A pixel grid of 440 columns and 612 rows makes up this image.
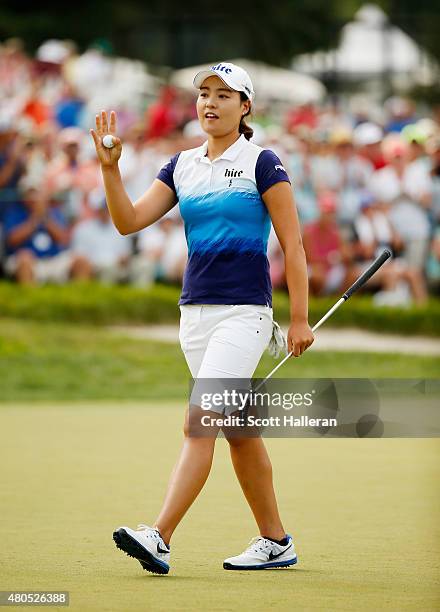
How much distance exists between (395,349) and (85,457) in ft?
23.9

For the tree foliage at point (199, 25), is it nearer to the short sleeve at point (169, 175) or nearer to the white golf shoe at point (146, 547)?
the short sleeve at point (169, 175)

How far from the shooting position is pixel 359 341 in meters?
16.7

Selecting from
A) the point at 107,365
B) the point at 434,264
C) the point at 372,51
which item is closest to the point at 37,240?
the point at 107,365

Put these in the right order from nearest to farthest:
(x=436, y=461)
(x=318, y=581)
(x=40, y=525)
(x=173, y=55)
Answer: (x=318, y=581) < (x=40, y=525) < (x=436, y=461) < (x=173, y=55)

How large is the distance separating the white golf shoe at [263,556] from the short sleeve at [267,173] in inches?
55.3

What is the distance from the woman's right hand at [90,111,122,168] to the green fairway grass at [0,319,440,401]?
7.80 m

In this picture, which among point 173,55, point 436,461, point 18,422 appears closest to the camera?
point 436,461

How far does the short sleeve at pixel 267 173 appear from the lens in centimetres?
588

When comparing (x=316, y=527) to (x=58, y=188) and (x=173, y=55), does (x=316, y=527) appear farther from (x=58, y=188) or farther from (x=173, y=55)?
(x=173, y=55)

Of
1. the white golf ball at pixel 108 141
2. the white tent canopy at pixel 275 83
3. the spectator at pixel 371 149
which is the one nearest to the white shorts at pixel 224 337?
the white golf ball at pixel 108 141

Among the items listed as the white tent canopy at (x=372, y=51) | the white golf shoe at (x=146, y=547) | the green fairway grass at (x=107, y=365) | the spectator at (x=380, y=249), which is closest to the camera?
the white golf shoe at (x=146, y=547)

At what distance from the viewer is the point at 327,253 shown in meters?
16.0

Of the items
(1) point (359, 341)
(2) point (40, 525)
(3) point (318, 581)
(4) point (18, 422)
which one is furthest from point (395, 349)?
(3) point (318, 581)

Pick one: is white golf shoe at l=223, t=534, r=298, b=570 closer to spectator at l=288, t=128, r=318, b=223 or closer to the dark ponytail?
the dark ponytail
